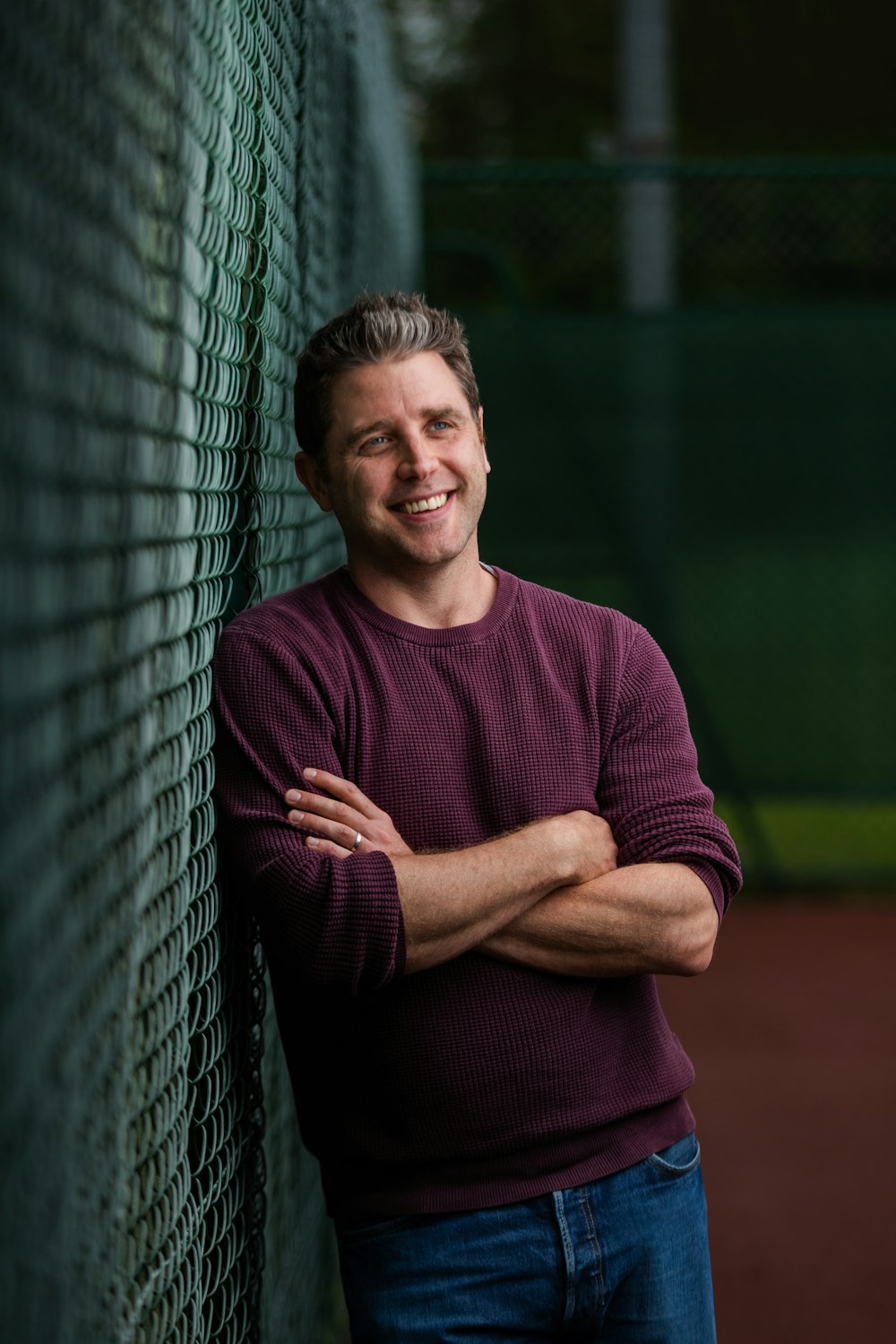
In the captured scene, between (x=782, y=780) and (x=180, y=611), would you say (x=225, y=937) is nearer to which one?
(x=180, y=611)

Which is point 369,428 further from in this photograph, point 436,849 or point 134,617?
point 134,617

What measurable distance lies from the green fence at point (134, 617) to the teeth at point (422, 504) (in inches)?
9.5

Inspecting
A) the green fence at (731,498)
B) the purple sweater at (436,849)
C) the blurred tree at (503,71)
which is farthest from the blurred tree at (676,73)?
the purple sweater at (436,849)

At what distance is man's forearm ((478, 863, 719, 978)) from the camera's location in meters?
2.01

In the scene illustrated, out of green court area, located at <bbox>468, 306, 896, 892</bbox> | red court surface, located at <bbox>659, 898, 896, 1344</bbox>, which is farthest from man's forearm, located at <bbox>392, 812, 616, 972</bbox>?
green court area, located at <bbox>468, 306, 896, 892</bbox>

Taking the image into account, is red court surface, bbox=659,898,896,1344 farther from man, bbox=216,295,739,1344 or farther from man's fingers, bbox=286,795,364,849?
man's fingers, bbox=286,795,364,849

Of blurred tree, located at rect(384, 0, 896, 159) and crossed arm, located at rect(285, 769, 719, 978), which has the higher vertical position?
blurred tree, located at rect(384, 0, 896, 159)

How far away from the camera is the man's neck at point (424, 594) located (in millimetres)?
2129

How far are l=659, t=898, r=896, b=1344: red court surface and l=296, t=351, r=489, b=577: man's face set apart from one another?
226cm

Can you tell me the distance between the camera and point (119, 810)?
4.43 feet

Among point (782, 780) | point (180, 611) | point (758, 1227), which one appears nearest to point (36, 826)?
point (180, 611)

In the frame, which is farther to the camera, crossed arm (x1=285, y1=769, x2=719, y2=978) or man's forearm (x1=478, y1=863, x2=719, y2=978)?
man's forearm (x1=478, y1=863, x2=719, y2=978)

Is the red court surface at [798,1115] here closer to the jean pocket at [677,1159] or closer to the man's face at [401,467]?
the jean pocket at [677,1159]

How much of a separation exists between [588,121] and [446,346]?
1890cm
